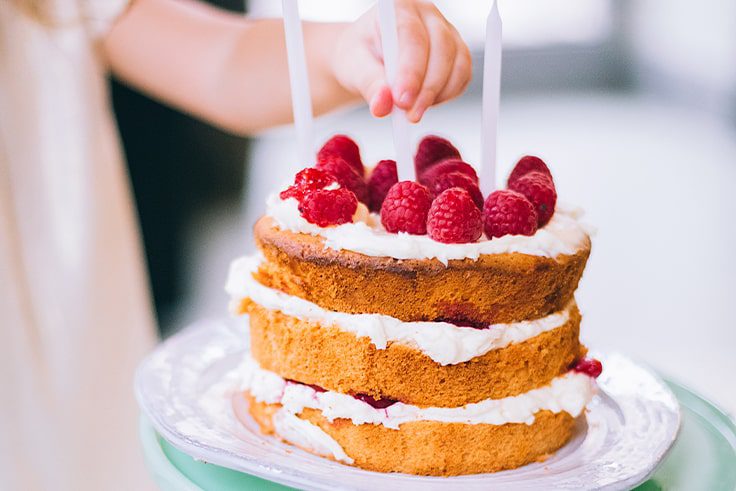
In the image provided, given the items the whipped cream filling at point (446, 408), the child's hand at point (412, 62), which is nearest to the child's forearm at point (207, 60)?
the child's hand at point (412, 62)

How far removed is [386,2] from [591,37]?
732 cm

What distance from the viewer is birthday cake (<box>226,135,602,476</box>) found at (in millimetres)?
1113

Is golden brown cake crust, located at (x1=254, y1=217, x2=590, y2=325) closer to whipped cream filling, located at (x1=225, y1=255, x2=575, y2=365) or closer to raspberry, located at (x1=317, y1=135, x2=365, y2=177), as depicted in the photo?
whipped cream filling, located at (x1=225, y1=255, x2=575, y2=365)

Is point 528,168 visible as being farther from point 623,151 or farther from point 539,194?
point 623,151

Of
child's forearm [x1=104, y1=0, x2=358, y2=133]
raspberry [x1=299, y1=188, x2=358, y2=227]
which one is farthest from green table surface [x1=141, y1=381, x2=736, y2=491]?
child's forearm [x1=104, y1=0, x2=358, y2=133]

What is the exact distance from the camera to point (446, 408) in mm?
1162

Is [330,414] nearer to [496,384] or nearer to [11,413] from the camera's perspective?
[496,384]

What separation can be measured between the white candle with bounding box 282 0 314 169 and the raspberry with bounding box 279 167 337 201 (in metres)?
0.08

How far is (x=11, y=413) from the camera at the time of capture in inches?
72.7

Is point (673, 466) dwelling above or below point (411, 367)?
below

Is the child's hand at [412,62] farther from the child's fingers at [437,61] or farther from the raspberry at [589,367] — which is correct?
the raspberry at [589,367]

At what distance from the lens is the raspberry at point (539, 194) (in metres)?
1.23

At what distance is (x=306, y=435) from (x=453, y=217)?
0.37 metres

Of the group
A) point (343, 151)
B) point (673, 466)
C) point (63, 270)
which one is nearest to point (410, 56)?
point (343, 151)
